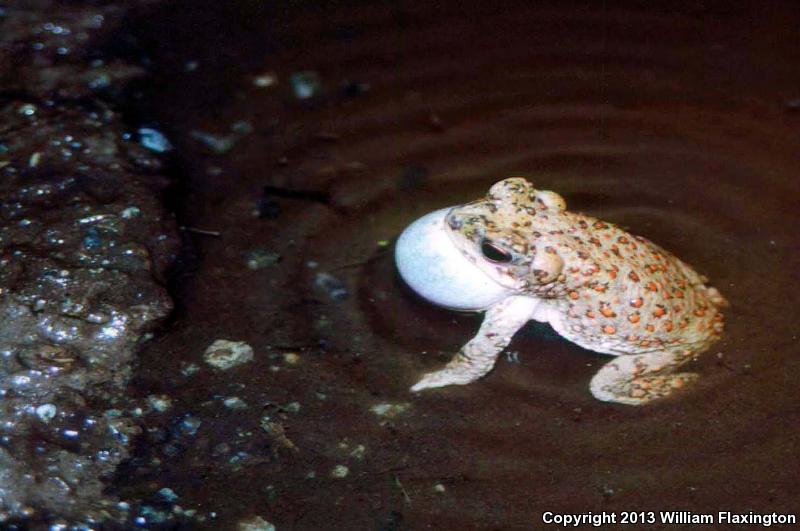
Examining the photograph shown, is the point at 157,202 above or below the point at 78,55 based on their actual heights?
below

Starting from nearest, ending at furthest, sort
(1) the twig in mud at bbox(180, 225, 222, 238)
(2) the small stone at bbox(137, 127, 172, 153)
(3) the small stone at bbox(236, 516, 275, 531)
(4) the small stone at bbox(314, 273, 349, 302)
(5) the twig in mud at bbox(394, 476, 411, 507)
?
A: 1. (3) the small stone at bbox(236, 516, 275, 531)
2. (5) the twig in mud at bbox(394, 476, 411, 507)
3. (4) the small stone at bbox(314, 273, 349, 302)
4. (1) the twig in mud at bbox(180, 225, 222, 238)
5. (2) the small stone at bbox(137, 127, 172, 153)

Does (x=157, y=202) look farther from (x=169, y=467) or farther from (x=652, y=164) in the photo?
(x=652, y=164)

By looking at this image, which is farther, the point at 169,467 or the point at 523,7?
the point at 523,7

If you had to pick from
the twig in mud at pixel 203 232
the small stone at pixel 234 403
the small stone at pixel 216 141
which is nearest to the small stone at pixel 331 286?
the twig in mud at pixel 203 232

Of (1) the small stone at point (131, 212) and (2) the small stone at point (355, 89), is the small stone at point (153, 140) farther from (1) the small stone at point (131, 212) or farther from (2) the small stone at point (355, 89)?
(2) the small stone at point (355, 89)

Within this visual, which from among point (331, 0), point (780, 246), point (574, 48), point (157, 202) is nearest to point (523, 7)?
point (574, 48)

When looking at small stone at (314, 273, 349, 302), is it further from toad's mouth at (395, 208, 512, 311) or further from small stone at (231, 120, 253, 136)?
small stone at (231, 120, 253, 136)

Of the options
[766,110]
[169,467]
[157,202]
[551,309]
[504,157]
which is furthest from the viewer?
[766,110]

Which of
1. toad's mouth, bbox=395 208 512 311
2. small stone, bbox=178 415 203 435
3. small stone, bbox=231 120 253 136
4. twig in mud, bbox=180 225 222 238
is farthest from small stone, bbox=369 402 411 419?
small stone, bbox=231 120 253 136
